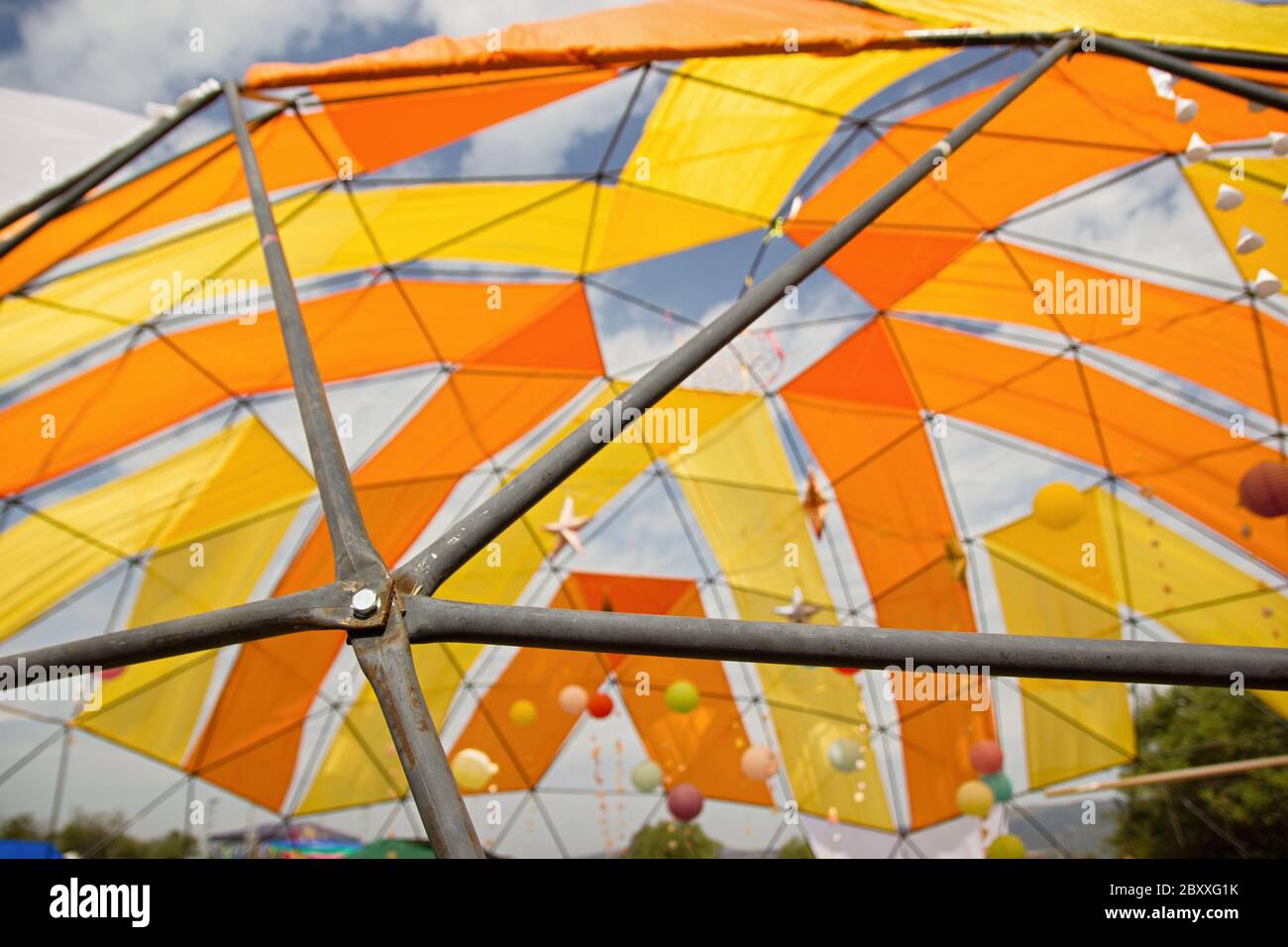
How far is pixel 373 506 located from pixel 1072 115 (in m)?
11.5

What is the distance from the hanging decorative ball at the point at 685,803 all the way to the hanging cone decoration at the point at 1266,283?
11902mm

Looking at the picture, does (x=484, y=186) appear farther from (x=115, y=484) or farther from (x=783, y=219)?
(x=115, y=484)

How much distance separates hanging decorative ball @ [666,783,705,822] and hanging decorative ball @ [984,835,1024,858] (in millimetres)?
5111

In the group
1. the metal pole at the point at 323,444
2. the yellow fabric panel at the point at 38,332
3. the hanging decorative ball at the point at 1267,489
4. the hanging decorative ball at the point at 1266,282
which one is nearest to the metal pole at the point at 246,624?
the metal pole at the point at 323,444

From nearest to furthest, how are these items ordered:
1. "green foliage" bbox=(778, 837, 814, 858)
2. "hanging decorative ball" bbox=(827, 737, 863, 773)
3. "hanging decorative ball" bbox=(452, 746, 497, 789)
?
"hanging decorative ball" bbox=(452, 746, 497, 789) < "hanging decorative ball" bbox=(827, 737, 863, 773) < "green foliage" bbox=(778, 837, 814, 858)

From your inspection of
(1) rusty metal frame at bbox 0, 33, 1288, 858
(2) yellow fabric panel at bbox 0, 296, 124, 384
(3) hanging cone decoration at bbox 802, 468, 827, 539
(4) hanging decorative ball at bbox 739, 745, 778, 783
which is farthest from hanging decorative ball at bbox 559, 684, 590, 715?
(1) rusty metal frame at bbox 0, 33, 1288, 858

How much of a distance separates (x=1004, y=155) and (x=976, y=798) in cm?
1067

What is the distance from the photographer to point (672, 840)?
22.4 metres

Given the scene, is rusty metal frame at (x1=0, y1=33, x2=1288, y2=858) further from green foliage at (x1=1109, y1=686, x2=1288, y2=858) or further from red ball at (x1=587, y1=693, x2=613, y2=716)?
green foliage at (x1=1109, y1=686, x2=1288, y2=858)

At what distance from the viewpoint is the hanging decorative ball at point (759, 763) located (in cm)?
1589

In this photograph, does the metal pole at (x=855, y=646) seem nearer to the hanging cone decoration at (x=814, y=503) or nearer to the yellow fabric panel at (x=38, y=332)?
the yellow fabric panel at (x=38, y=332)

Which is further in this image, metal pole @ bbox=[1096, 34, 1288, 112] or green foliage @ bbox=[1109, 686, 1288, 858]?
green foliage @ bbox=[1109, 686, 1288, 858]

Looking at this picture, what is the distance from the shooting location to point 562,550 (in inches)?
654

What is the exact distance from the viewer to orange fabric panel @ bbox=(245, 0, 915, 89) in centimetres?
726
